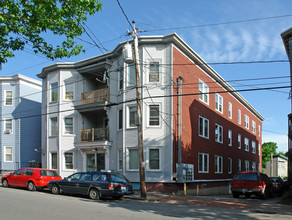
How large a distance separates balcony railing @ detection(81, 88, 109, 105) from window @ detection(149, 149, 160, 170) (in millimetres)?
5712

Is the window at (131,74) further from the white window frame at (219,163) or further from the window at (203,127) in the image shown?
the white window frame at (219,163)

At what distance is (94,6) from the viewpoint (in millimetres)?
11281

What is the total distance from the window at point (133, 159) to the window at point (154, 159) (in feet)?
3.17

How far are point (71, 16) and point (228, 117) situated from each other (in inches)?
962

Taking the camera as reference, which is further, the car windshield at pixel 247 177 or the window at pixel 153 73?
the window at pixel 153 73

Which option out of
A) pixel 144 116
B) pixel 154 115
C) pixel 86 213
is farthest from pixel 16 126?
pixel 86 213

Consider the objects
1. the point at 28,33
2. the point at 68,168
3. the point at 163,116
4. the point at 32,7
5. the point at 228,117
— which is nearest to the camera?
the point at 32,7

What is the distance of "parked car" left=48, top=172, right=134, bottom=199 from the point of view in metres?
14.9

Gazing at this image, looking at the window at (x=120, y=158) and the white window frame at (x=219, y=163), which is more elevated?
the window at (x=120, y=158)

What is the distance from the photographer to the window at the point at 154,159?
20.5 metres

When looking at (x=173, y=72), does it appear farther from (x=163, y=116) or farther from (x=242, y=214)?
(x=242, y=214)

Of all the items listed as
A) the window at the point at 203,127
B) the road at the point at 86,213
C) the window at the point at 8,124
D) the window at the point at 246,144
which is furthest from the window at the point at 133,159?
the window at the point at 246,144

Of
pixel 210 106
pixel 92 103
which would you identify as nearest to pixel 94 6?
pixel 92 103

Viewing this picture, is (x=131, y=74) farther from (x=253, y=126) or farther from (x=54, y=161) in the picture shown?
(x=253, y=126)
